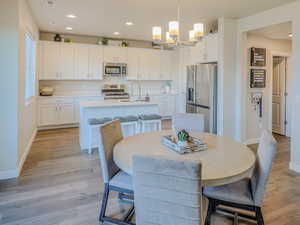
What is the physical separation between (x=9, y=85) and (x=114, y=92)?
4.10 m

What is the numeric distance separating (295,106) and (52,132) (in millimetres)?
5494

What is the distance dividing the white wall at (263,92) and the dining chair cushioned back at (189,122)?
252cm

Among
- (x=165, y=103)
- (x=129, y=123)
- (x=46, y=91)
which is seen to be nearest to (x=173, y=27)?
(x=129, y=123)

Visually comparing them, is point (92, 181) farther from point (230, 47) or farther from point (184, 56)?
point (184, 56)

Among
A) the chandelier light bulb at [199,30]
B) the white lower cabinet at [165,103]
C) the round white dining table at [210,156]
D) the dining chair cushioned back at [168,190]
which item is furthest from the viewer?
the white lower cabinet at [165,103]

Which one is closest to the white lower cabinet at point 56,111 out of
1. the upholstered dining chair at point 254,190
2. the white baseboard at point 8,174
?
the white baseboard at point 8,174

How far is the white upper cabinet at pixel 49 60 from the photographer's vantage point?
6.11 m

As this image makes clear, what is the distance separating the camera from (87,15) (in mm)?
4570

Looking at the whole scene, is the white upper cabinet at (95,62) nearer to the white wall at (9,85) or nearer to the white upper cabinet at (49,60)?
the white upper cabinet at (49,60)

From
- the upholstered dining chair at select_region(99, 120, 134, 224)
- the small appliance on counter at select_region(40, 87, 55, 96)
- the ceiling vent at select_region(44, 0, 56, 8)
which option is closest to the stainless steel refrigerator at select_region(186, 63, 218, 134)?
the upholstered dining chair at select_region(99, 120, 134, 224)

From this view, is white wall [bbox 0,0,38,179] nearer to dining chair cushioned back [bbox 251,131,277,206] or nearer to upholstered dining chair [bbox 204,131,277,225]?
upholstered dining chair [bbox 204,131,277,225]

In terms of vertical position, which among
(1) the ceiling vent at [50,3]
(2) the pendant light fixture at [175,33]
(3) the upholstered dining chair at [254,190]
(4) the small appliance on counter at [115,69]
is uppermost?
(1) the ceiling vent at [50,3]

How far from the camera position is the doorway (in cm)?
573

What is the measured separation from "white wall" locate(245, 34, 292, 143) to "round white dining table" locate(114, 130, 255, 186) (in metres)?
2.93
